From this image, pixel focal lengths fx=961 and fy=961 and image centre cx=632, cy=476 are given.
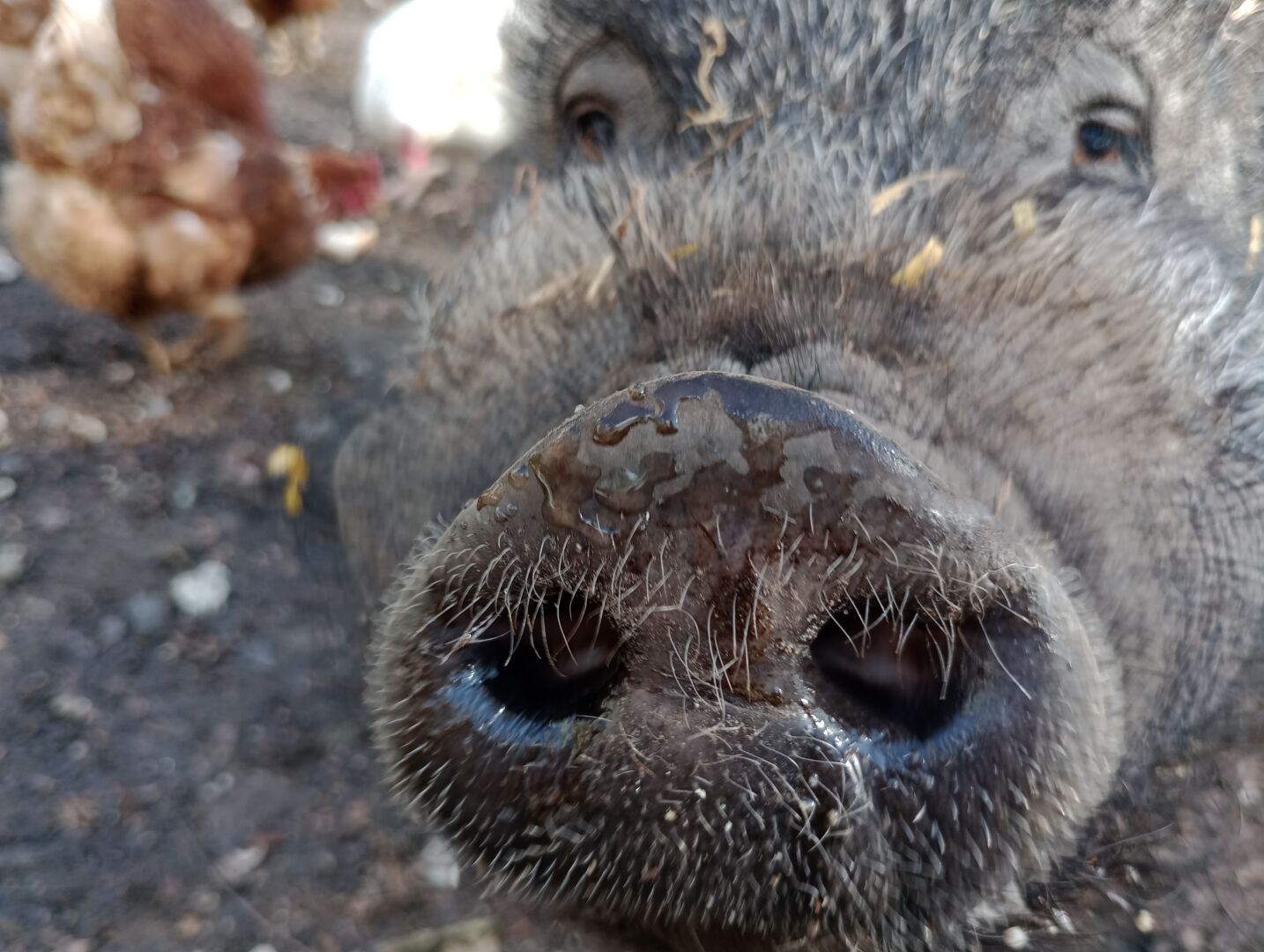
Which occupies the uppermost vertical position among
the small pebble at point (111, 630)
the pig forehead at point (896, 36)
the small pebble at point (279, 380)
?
the pig forehead at point (896, 36)

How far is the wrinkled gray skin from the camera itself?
2.94 feet

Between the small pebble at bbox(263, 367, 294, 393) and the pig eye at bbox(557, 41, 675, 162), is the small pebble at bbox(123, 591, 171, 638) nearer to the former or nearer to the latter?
the small pebble at bbox(263, 367, 294, 393)

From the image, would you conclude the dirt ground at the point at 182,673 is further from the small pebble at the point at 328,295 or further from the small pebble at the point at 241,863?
the small pebble at the point at 328,295

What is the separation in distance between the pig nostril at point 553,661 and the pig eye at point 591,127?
1125mm

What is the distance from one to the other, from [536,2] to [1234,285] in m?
1.39

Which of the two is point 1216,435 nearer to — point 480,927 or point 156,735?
point 480,927

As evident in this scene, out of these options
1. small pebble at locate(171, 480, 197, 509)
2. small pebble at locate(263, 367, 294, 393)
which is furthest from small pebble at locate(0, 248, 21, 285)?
small pebble at locate(171, 480, 197, 509)

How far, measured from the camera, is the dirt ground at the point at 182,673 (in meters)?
1.95

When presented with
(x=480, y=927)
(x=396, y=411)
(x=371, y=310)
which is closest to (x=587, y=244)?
(x=396, y=411)

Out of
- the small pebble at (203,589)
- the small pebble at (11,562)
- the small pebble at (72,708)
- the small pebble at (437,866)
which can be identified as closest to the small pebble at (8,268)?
the small pebble at (11,562)

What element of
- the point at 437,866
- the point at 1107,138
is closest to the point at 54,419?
the point at 437,866

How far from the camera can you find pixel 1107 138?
1.54 m

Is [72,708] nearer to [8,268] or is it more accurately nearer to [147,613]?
[147,613]

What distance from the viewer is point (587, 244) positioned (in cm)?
145
